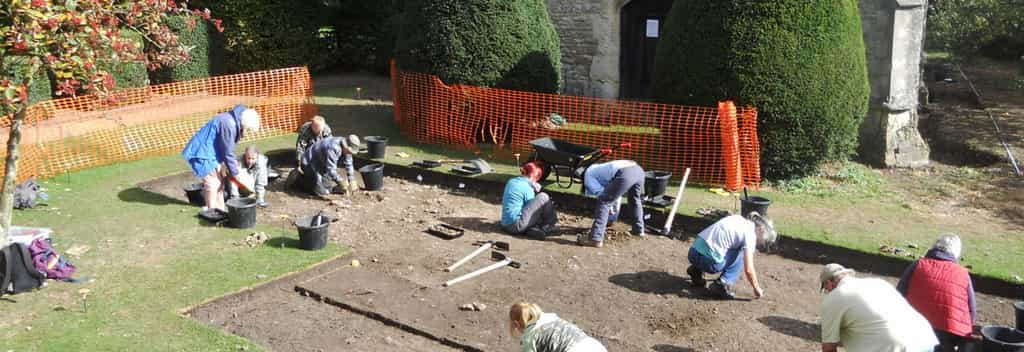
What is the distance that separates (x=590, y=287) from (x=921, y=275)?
3.29 meters

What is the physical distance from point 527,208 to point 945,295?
199 inches

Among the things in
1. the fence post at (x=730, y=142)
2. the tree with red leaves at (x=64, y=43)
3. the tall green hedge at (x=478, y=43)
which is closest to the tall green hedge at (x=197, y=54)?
the tall green hedge at (x=478, y=43)

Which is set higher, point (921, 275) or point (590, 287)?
point (921, 275)

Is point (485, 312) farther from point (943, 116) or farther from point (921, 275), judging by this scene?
point (943, 116)

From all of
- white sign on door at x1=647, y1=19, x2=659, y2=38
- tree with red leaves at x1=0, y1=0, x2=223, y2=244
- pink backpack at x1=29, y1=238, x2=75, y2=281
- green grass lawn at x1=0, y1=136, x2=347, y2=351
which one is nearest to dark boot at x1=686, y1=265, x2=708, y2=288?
green grass lawn at x1=0, y1=136, x2=347, y2=351

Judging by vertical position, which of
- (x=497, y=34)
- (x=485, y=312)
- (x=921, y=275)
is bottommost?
(x=485, y=312)

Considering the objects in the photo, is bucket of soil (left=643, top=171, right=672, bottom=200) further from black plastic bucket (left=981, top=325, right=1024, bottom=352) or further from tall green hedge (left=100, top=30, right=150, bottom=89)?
tall green hedge (left=100, top=30, right=150, bottom=89)

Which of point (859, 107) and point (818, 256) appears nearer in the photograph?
point (818, 256)

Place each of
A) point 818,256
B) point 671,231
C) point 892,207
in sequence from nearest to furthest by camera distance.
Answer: point 818,256, point 671,231, point 892,207

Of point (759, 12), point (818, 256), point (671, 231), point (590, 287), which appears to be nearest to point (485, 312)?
point (590, 287)

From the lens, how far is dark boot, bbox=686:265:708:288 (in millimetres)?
8875

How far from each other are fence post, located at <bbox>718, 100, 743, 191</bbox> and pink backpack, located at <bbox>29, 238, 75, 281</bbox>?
28.1 feet

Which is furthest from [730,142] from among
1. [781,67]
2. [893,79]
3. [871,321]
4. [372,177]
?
[871,321]

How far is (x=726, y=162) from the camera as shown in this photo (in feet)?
40.5
